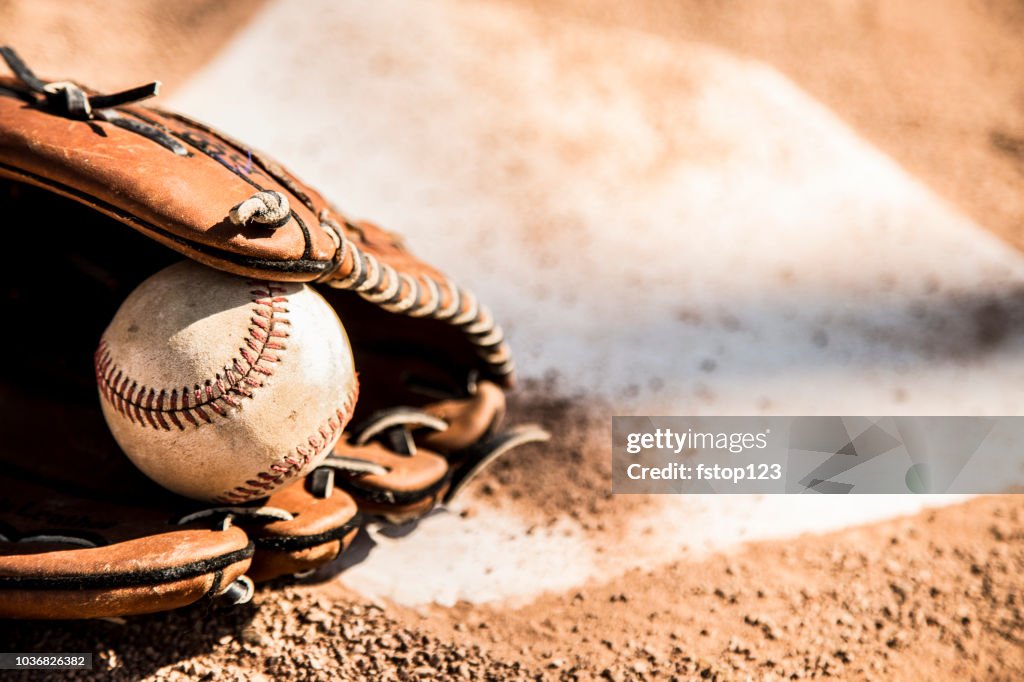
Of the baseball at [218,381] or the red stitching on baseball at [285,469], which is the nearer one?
the baseball at [218,381]

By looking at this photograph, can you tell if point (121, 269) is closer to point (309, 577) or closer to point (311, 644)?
point (309, 577)

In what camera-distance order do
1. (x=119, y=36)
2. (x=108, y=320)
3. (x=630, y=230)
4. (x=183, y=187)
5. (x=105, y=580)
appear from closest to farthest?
(x=105, y=580) < (x=183, y=187) < (x=108, y=320) < (x=630, y=230) < (x=119, y=36)

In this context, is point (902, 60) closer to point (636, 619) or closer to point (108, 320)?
point (636, 619)

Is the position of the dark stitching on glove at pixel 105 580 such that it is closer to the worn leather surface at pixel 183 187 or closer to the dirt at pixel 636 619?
the dirt at pixel 636 619

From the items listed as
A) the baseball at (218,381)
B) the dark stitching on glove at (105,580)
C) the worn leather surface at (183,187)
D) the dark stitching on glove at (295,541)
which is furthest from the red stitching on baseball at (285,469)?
the worn leather surface at (183,187)

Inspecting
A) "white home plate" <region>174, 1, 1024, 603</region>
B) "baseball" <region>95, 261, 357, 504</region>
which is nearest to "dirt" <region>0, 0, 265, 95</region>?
"white home plate" <region>174, 1, 1024, 603</region>

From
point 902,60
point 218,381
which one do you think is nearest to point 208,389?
point 218,381
